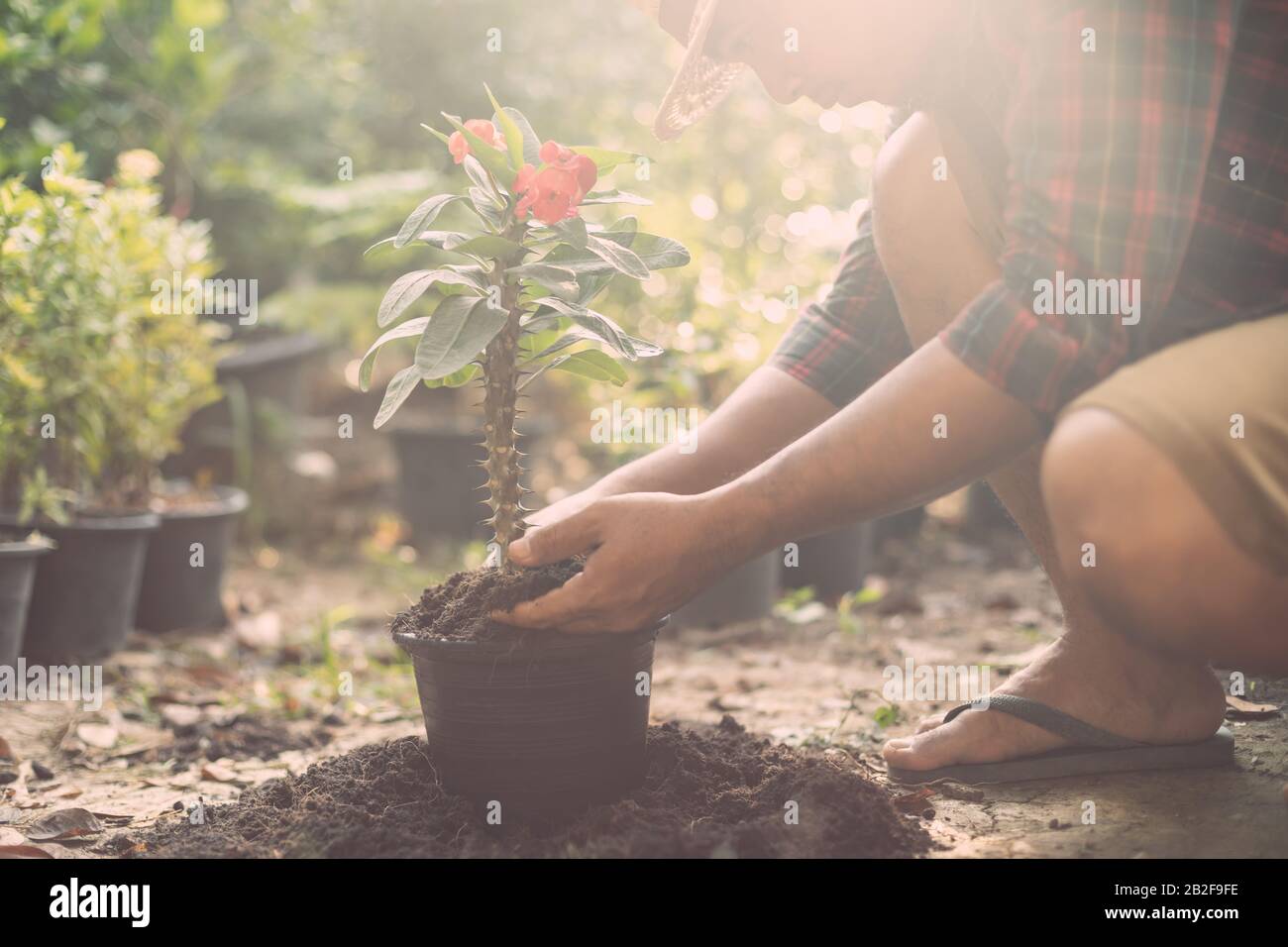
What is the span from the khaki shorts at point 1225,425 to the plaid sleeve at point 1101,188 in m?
0.07

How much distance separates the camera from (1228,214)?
158 cm

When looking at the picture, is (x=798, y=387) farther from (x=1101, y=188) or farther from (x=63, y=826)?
(x=63, y=826)

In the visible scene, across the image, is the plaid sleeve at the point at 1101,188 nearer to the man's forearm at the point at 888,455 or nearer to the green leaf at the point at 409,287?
the man's forearm at the point at 888,455

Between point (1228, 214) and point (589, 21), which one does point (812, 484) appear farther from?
point (589, 21)

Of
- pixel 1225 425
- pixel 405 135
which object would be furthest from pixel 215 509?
pixel 405 135

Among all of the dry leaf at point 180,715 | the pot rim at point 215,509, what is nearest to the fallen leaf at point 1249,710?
the dry leaf at point 180,715

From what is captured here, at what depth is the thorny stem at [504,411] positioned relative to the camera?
181 centimetres

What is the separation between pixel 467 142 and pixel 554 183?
0.52 feet

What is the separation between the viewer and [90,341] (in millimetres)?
3111

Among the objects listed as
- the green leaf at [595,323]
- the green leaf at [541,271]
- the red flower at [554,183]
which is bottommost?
the green leaf at [595,323]

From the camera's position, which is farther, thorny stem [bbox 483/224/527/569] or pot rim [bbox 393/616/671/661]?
thorny stem [bbox 483/224/527/569]

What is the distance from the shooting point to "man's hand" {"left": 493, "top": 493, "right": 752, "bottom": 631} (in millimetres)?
1620

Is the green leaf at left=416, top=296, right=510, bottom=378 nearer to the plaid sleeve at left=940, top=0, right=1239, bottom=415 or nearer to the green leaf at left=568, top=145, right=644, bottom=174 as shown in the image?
the green leaf at left=568, top=145, right=644, bottom=174

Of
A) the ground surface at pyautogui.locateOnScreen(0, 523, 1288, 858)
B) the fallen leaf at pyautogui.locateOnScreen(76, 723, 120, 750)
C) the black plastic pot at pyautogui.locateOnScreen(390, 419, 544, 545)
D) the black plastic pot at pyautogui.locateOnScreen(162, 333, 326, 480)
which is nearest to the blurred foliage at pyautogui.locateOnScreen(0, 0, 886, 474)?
the black plastic pot at pyautogui.locateOnScreen(162, 333, 326, 480)
